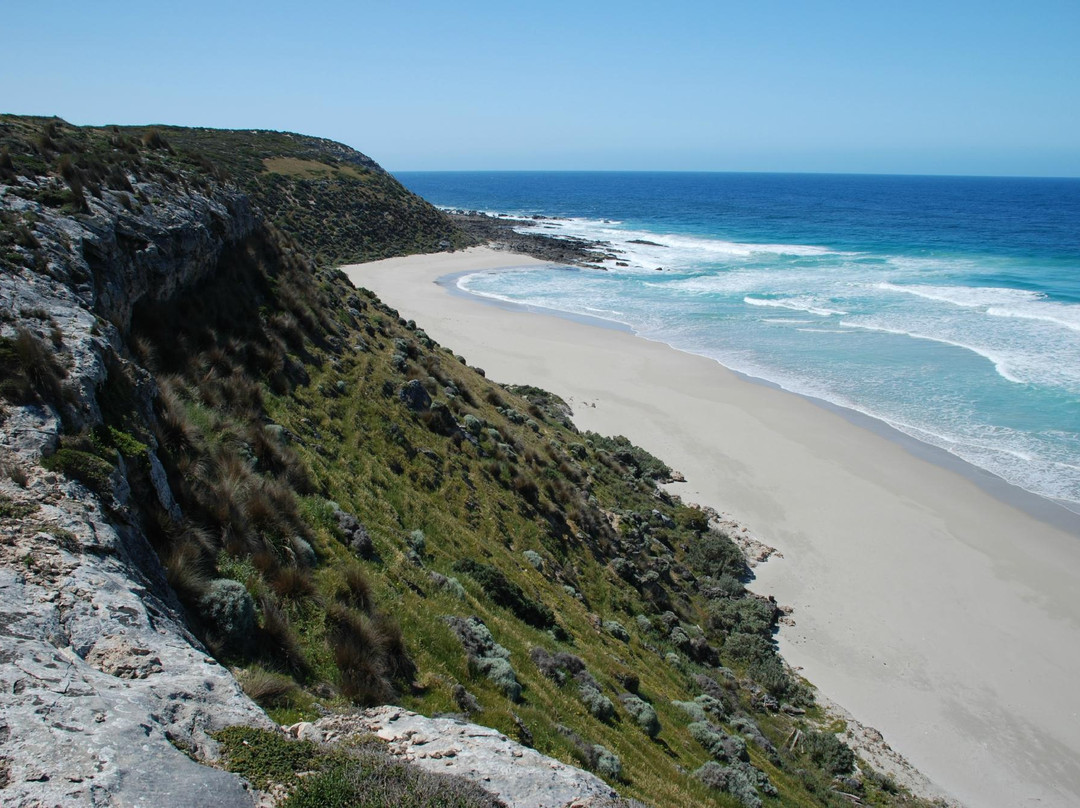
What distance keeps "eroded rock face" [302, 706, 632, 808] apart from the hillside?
413 millimetres

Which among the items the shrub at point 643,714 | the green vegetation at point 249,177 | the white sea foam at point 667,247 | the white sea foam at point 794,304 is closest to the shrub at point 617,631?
the shrub at point 643,714

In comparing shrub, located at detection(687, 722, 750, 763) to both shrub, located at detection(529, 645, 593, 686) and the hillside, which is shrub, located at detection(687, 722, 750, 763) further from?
shrub, located at detection(529, 645, 593, 686)

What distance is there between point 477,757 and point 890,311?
5213cm

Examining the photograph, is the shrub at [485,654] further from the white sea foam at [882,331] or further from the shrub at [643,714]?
the white sea foam at [882,331]

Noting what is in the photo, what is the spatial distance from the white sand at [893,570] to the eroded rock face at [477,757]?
1168cm

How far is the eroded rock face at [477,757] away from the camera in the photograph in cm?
500

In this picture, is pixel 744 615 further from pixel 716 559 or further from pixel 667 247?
pixel 667 247

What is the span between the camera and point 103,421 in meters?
6.82

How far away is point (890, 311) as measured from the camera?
49.1 metres

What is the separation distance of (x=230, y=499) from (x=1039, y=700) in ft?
57.9

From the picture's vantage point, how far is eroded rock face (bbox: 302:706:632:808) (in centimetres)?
500

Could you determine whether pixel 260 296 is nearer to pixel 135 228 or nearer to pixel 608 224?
pixel 135 228

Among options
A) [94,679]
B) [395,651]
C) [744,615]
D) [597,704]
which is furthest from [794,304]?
[94,679]

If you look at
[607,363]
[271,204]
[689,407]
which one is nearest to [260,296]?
[689,407]
